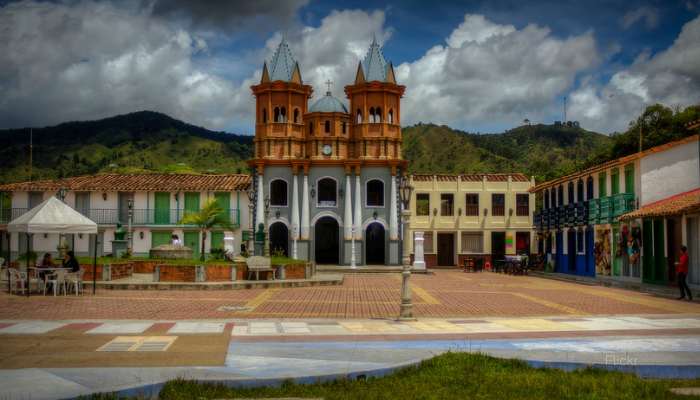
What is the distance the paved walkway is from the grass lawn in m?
0.29

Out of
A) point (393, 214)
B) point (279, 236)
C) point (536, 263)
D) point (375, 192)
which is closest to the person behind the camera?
point (536, 263)

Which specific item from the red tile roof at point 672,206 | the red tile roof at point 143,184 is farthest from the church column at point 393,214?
the red tile roof at point 672,206

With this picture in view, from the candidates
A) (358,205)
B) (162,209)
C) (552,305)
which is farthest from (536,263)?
(162,209)

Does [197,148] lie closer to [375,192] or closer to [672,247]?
[375,192]

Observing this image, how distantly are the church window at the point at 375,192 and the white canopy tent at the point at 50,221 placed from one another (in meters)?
25.1

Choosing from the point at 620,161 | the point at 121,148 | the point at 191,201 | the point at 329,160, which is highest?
the point at 121,148

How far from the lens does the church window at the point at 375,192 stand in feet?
137

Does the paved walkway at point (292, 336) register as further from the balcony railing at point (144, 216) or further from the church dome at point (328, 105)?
the church dome at point (328, 105)

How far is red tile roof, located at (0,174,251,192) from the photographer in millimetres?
42281

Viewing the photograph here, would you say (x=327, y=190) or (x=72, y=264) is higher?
(x=327, y=190)

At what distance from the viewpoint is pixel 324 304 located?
16766 millimetres

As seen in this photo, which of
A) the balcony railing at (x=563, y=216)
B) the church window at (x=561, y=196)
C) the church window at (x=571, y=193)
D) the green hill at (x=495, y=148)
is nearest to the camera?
the balcony railing at (x=563, y=216)

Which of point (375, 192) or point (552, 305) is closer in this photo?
point (552, 305)

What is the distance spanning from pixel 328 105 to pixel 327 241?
9893mm
